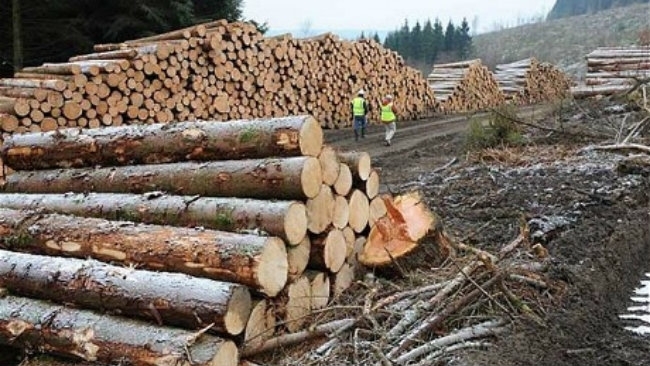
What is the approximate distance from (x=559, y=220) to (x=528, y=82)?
75.1 feet

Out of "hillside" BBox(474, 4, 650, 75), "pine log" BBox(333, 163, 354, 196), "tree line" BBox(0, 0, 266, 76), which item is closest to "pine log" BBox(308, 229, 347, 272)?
"pine log" BBox(333, 163, 354, 196)

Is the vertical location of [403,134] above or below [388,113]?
below

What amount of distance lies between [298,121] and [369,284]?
145cm

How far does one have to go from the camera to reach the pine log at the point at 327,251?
4902 mm

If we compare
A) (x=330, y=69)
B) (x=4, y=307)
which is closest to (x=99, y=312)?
(x=4, y=307)

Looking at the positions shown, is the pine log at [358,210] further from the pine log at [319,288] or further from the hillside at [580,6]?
the hillside at [580,6]

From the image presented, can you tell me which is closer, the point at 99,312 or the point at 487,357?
the point at 487,357

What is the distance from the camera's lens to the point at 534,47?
216ft

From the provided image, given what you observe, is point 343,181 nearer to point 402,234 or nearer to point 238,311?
point 402,234

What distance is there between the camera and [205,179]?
511 centimetres

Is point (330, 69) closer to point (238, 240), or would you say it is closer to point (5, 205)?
point (5, 205)

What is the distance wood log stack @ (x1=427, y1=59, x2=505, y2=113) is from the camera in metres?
23.7

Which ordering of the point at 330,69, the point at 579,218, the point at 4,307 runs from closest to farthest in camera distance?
the point at 4,307 → the point at 579,218 → the point at 330,69

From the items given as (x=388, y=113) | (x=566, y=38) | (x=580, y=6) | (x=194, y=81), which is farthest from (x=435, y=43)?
(x=580, y=6)
